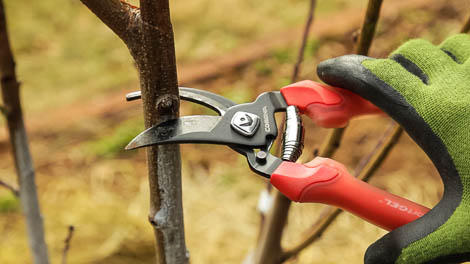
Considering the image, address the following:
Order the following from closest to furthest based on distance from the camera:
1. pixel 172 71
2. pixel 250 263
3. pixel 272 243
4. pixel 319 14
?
pixel 172 71, pixel 272 243, pixel 250 263, pixel 319 14

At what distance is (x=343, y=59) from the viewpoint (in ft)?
2.35

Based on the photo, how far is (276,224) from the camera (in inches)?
39.9

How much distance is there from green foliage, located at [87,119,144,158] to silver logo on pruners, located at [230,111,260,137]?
1418 mm

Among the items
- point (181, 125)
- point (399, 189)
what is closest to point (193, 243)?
point (399, 189)

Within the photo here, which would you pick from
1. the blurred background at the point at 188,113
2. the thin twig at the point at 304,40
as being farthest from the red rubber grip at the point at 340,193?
the blurred background at the point at 188,113

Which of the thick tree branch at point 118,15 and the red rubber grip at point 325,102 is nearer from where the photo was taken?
the thick tree branch at point 118,15

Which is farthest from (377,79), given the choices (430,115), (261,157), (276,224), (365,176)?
(276,224)

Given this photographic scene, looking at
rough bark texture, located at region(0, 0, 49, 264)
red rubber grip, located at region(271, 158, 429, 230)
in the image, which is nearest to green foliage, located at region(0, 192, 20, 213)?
rough bark texture, located at region(0, 0, 49, 264)

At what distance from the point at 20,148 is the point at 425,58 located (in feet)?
2.42

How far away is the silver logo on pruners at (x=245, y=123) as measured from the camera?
71 cm

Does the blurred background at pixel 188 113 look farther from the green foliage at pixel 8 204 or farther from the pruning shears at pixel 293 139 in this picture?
the pruning shears at pixel 293 139

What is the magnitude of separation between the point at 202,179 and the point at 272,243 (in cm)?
92

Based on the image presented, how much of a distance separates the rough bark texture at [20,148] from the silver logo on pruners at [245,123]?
1.31 ft

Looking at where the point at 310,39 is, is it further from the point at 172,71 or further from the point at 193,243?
the point at 172,71
